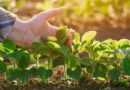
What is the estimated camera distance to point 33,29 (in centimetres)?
225

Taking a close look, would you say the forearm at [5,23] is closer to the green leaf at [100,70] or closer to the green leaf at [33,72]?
the green leaf at [33,72]

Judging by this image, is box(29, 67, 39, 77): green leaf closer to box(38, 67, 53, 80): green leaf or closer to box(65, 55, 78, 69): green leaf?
box(38, 67, 53, 80): green leaf

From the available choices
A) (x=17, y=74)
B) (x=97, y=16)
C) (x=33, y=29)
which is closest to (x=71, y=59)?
(x=17, y=74)

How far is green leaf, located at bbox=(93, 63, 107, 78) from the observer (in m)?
1.97

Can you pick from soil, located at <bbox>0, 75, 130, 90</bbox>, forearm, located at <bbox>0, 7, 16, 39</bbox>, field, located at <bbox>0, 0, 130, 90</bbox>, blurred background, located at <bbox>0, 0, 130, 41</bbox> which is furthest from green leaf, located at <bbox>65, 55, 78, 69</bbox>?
blurred background, located at <bbox>0, 0, 130, 41</bbox>

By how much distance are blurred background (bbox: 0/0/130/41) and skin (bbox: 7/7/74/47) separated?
112 cm

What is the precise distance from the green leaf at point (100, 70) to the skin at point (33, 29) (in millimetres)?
333

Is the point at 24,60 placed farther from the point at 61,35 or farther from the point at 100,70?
the point at 100,70

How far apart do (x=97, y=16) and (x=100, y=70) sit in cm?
200

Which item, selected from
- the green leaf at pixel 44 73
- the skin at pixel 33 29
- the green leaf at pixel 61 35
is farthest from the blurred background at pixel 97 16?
the green leaf at pixel 44 73

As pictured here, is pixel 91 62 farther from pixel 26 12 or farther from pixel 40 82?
pixel 26 12

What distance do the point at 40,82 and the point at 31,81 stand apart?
0.15 ft

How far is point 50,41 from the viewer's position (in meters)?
2.06

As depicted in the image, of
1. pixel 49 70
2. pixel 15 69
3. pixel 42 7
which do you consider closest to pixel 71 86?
pixel 49 70
